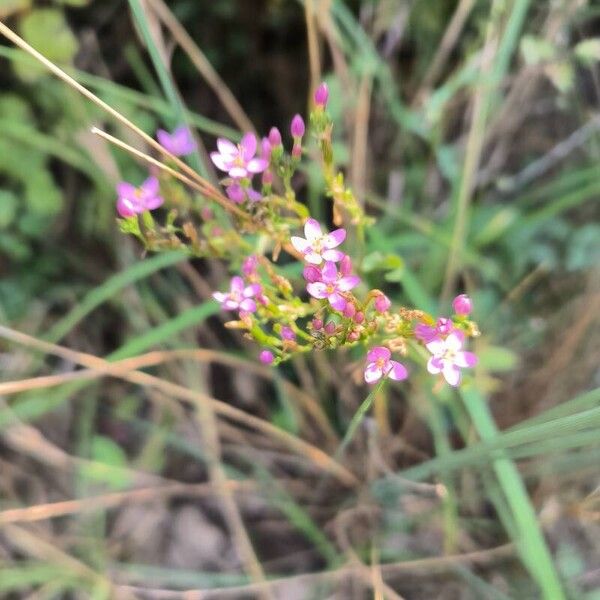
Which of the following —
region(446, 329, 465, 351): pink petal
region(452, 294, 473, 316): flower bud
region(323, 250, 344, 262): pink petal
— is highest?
region(323, 250, 344, 262): pink petal

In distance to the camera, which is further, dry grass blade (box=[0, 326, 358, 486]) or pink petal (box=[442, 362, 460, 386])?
dry grass blade (box=[0, 326, 358, 486])

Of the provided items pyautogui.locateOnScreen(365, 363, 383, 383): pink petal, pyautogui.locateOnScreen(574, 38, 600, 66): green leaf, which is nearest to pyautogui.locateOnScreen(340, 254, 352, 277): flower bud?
pyautogui.locateOnScreen(365, 363, 383, 383): pink petal

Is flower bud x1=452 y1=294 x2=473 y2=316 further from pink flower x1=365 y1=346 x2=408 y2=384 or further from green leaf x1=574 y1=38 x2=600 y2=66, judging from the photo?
green leaf x1=574 y1=38 x2=600 y2=66

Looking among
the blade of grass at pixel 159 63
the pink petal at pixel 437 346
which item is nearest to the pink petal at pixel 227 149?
the blade of grass at pixel 159 63

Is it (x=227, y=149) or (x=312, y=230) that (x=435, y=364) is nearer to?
(x=312, y=230)

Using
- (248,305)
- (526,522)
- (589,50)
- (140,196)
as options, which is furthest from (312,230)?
(589,50)

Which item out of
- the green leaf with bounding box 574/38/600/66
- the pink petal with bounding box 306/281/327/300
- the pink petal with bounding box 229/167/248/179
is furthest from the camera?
the green leaf with bounding box 574/38/600/66
